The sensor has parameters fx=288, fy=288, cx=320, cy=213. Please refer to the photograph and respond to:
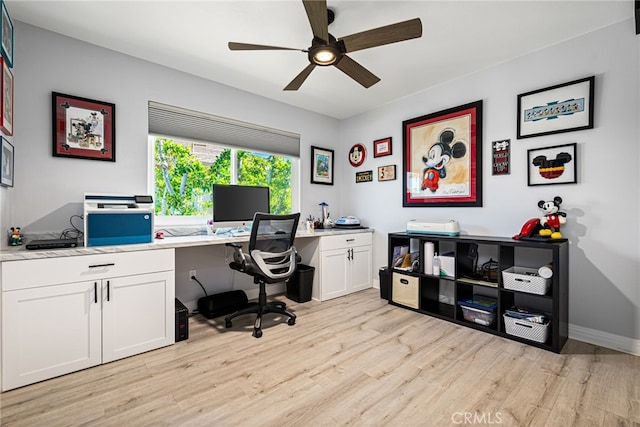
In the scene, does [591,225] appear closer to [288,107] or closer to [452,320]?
[452,320]

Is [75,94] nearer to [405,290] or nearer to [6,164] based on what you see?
[6,164]

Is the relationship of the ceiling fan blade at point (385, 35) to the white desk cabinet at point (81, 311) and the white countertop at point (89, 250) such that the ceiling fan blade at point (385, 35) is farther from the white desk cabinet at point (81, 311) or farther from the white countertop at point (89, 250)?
the white desk cabinet at point (81, 311)

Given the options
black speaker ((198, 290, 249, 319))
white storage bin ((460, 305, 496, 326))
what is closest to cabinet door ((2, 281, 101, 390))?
black speaker ((198, 290, 249, 319))

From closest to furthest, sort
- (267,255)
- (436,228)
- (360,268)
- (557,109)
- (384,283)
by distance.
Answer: (557,109) < (267,255) < (436,228) < (384,283) < (360,268)

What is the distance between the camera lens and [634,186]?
213 cm

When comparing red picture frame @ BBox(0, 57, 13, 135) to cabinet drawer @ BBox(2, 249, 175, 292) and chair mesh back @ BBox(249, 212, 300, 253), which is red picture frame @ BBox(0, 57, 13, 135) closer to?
cabinet drawer @ BBox(2, 249, 175, 292)

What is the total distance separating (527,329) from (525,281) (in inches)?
14.9

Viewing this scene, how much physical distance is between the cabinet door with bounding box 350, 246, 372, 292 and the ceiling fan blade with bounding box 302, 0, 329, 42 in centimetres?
247

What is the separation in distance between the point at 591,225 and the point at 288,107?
335 cm

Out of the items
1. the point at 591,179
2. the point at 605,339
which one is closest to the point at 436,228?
the point at 591,179

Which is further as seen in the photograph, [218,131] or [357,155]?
[357,155]

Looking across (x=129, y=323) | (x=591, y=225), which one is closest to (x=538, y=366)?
(x=591, y=225)

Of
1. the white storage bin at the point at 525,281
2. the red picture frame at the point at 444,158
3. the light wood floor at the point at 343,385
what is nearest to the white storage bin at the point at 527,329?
the light wood floor at the point at 343,385

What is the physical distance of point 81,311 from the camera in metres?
1.92
